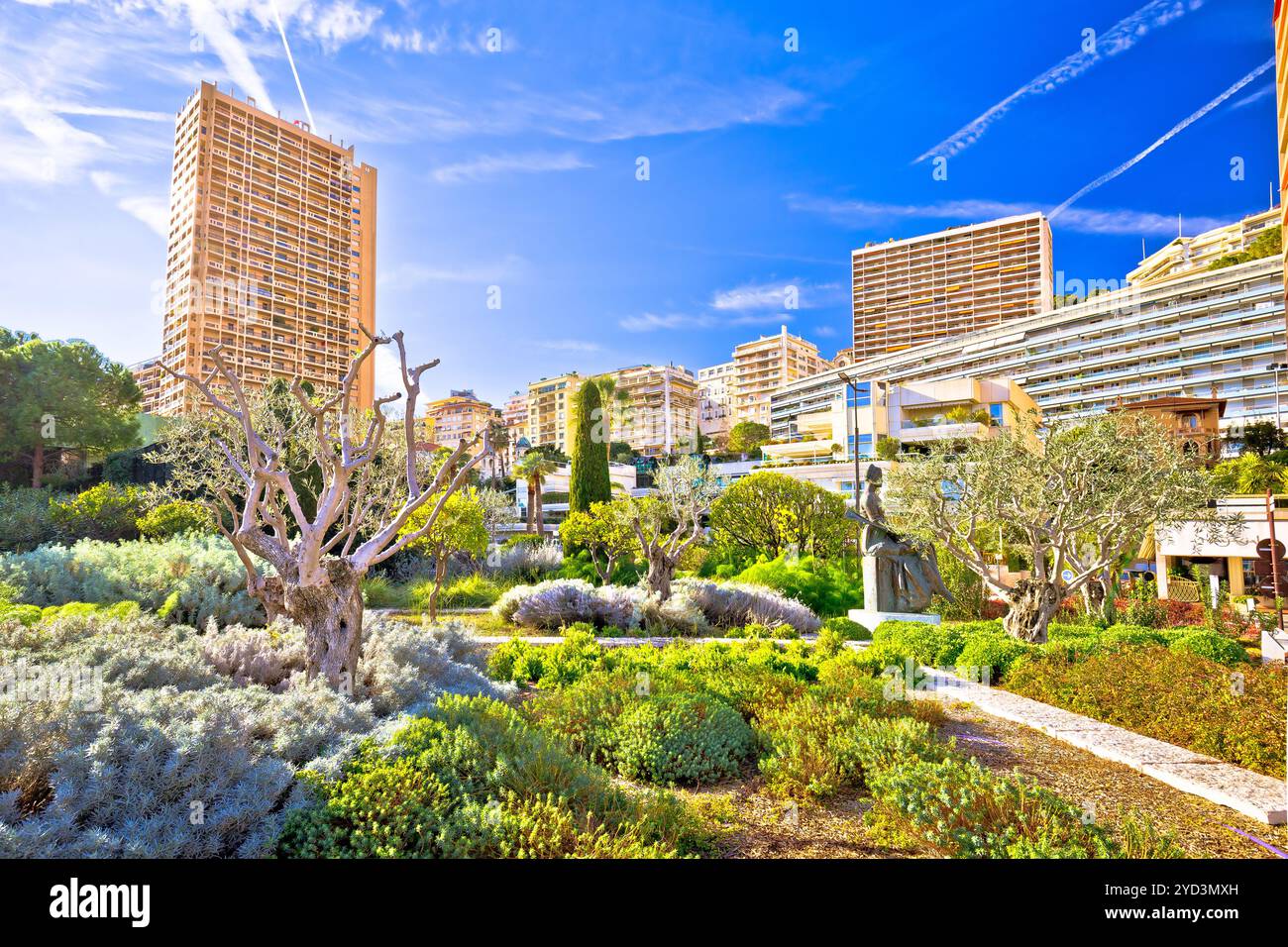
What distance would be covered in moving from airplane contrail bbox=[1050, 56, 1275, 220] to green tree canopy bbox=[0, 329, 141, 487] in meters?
22.6

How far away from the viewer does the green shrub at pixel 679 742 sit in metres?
4.08

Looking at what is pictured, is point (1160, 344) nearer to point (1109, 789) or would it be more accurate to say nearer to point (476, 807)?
point (1109, 789)

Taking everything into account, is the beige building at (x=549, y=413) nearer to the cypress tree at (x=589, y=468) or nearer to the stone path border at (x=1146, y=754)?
the cypress tree at (x=589, y=468)

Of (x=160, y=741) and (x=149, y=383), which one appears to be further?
(x=149, y=383)

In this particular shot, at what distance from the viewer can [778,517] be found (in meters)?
18.3

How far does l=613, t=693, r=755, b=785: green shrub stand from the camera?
408cm

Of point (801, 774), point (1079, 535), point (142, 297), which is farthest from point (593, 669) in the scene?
point (1079, 535)

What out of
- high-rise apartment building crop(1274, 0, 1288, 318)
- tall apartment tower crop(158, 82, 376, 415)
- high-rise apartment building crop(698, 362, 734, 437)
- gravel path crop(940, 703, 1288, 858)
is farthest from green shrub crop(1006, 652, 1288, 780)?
high-rise apartment building crop(698, 362, 734, 437)

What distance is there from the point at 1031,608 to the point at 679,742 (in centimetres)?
738

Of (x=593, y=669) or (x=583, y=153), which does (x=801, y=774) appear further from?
(x=583, y=153)

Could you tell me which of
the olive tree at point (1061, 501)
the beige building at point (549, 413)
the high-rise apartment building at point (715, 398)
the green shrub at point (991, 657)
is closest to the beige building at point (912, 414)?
the olive tree at point (1061, 501)

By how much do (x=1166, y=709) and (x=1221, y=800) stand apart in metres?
1.61

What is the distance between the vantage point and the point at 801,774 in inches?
150

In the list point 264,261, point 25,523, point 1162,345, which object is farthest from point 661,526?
Answer: point 1162,345
